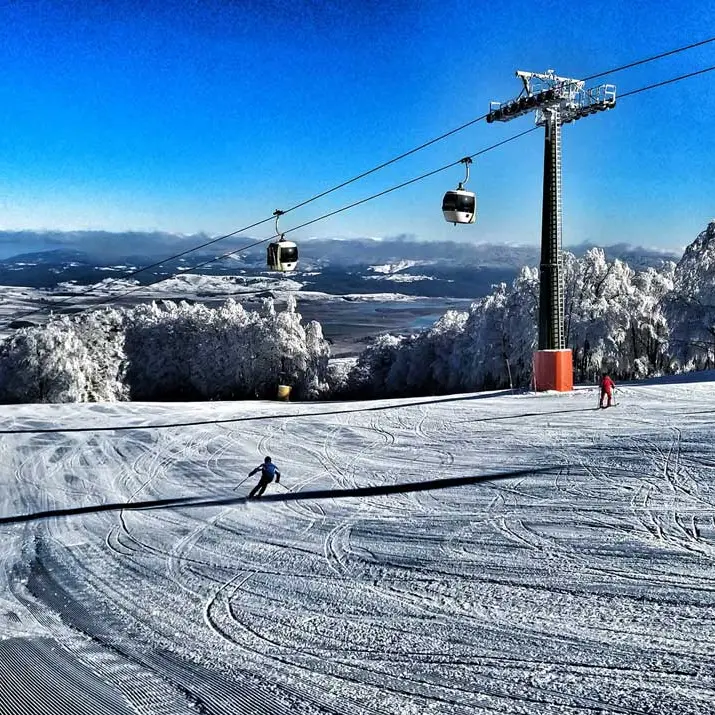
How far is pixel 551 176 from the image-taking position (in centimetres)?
2678

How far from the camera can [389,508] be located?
52.7 ft

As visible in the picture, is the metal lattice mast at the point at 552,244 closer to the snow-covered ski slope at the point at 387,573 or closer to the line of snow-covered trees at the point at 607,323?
the snow-covered ski slope at the point at 387,573

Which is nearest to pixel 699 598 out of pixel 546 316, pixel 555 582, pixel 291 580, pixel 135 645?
pixel 555 582

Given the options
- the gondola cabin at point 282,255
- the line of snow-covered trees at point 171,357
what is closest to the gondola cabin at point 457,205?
the gondola cabin at point 282,255

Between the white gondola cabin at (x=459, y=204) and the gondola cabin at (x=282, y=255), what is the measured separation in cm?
469

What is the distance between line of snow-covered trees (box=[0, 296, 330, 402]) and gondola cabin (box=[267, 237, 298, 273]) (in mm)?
42977

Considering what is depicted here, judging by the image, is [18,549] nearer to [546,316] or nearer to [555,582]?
[555,582]

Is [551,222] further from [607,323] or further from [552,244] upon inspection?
[607,323]

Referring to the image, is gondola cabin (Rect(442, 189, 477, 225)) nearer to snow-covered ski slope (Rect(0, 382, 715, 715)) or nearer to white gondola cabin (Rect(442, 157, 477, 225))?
white gondola cabin (Rect(442, 157, 477, 225))

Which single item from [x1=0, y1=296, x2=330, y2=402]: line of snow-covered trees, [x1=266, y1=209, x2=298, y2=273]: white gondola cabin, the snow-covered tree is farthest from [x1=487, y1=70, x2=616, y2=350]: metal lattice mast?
[x1=0, y1=296, x2=330, y2=402]: line of snow-covered trees

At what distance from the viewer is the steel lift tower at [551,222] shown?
1036 inches

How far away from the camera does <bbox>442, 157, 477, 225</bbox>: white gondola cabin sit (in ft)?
68.4

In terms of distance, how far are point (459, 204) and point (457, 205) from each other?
0.08 metres

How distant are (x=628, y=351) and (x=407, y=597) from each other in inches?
1937
